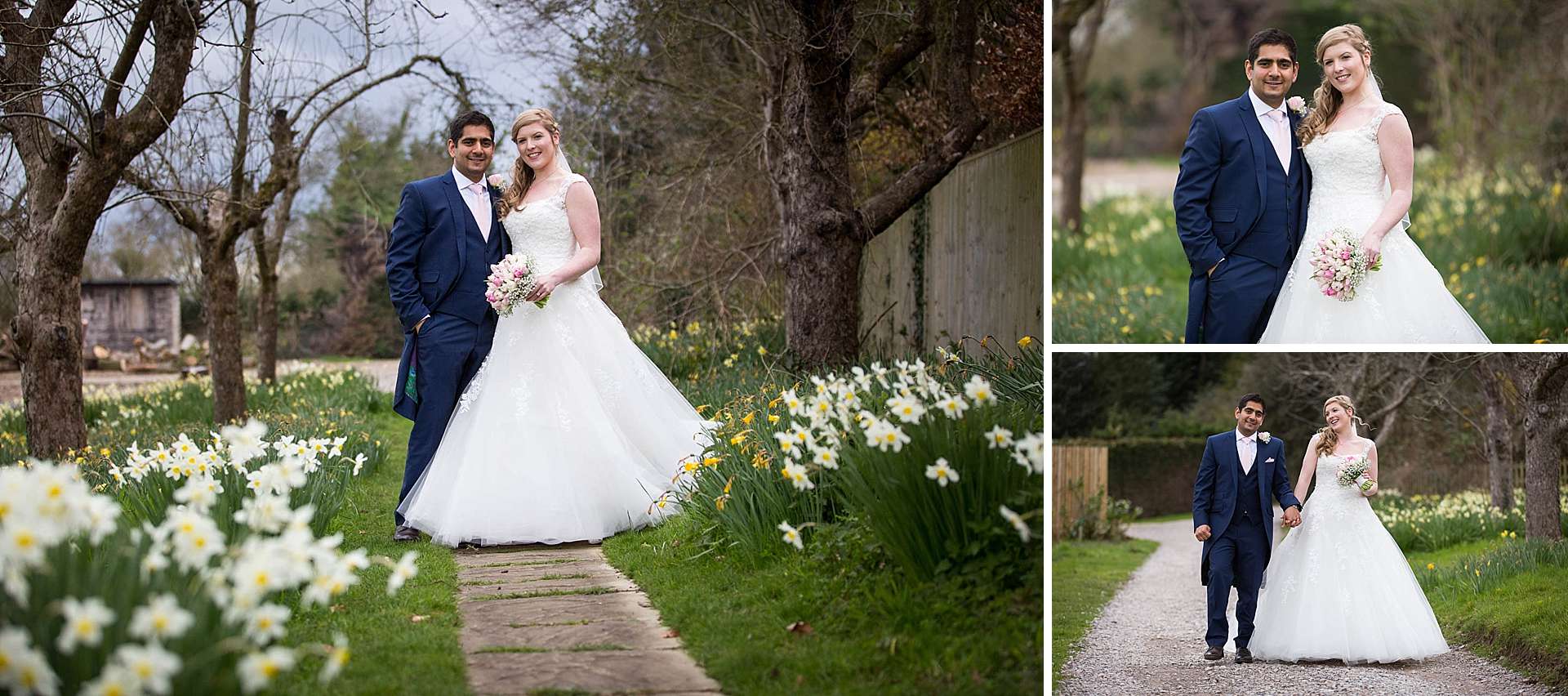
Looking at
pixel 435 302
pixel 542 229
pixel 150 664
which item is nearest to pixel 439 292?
pixel 435 302

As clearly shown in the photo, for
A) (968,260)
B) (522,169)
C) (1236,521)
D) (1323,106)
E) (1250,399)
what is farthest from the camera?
(968,260)

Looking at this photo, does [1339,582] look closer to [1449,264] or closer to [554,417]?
[554,417]

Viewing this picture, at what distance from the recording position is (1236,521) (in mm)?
4258

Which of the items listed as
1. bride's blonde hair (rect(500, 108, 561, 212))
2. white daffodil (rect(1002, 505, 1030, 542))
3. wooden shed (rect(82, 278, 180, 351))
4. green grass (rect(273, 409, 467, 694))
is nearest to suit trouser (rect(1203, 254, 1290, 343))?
white daffodil (rect(1002, 505, 1030, 542))

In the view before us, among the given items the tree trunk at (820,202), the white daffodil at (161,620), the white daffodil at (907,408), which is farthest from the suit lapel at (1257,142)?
the tree trunk at (820,202)

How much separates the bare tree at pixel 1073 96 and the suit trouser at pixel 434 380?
3.66 meters

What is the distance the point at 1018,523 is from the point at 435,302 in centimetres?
289

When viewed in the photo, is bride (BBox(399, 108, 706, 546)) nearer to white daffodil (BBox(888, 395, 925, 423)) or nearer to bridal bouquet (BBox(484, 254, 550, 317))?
bridal bouquet (BBox(484, 254, 550, 317))

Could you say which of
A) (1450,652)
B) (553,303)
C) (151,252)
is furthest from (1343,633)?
(151,252)

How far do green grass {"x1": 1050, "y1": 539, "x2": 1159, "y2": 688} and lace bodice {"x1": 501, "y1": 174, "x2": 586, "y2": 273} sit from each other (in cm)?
237

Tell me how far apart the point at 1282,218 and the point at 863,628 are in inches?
60.4

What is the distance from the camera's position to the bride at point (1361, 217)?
296 cm

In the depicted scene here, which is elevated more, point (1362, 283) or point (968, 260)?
point (968, 260)

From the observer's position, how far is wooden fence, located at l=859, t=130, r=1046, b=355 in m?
6.48
